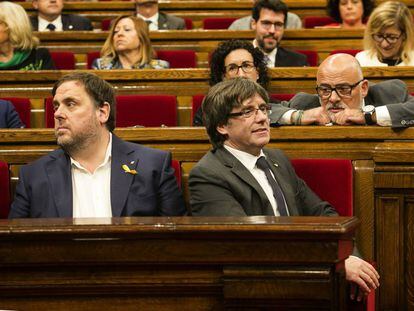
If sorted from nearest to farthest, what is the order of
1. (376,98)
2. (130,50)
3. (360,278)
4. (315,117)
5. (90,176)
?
1. (360,278)
2. (90,176)
3. (315,117)
4. (376,98)
5. (130,50)

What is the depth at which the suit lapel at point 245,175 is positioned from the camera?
128 centimetres

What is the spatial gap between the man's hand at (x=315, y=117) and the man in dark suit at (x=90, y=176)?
0.97 feet

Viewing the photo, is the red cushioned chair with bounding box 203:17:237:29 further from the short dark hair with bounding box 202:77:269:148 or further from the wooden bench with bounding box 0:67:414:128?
the short dark hair with bounding box 202:77:269:148

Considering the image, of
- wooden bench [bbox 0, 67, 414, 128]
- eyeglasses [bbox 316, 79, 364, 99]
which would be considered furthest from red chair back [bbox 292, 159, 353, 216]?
wooden bench [bbox 0, 67, 414, 128]

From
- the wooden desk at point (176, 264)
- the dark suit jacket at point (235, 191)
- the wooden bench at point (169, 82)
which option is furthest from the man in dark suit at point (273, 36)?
the wooden desk at point (176, 264)

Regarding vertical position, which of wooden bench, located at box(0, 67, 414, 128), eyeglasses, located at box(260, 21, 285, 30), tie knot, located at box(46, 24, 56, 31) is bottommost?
wooden bench, located at box(0, 67, 414, 128)

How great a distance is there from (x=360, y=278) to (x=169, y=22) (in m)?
1.89

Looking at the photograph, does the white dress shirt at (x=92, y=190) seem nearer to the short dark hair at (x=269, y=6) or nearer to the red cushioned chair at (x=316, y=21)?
the short dark hair at (x=269, y=6)

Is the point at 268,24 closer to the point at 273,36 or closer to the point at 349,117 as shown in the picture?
the point at 273,36

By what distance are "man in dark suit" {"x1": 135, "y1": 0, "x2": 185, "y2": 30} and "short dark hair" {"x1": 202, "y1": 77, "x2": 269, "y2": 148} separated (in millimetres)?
1488

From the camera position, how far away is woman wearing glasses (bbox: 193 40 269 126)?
74.3 inches

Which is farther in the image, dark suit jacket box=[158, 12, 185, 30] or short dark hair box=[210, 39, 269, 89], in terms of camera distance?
dark suit jacket box=[158, 12, 185, 30]

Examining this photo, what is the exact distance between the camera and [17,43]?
2.30m

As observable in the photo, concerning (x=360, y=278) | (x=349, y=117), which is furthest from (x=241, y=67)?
(x=360, y=278)
